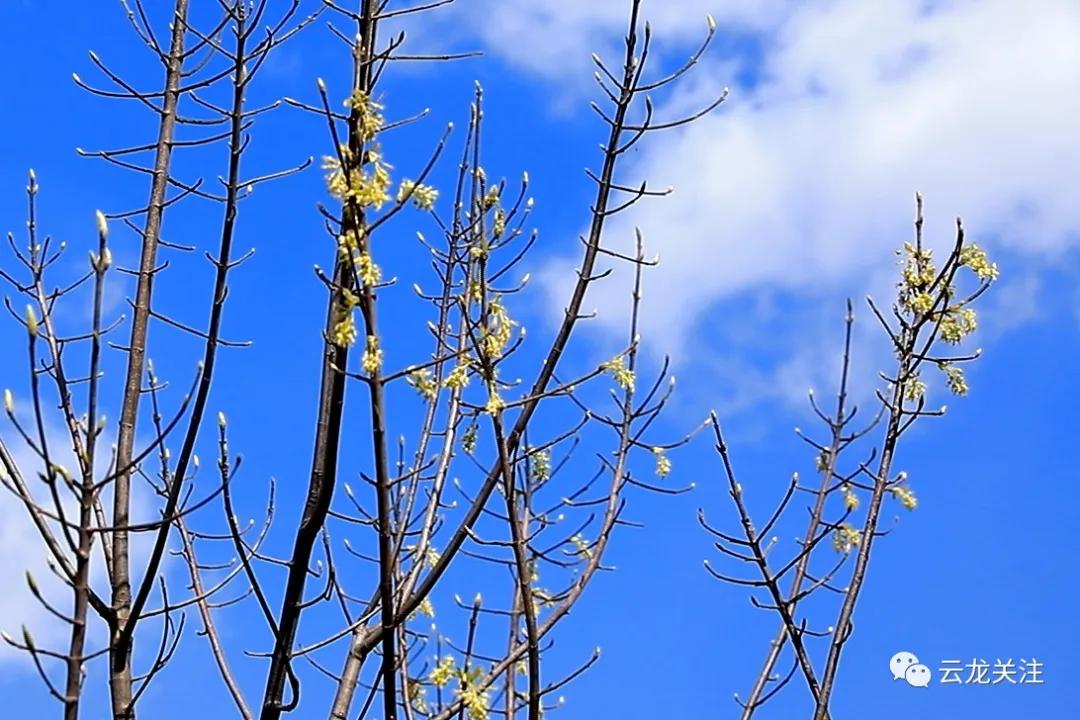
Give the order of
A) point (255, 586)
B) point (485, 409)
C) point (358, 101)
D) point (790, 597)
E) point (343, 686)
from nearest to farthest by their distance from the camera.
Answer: point (358, 101)
point (485, 409)
point (255, 586)
point (343, 686)
point (790, 597)

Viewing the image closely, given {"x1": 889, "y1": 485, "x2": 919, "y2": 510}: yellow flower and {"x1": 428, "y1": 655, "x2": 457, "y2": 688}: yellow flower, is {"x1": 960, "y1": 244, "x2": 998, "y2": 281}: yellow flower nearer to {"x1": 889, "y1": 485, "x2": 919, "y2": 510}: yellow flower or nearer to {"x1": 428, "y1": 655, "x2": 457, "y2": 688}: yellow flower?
{"x1": 889, "y1": 485, "x2": 919, "y2": 510}: yellow flower

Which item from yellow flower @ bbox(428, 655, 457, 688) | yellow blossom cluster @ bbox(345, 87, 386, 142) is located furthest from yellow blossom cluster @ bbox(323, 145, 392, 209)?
yellow flower @ bbox(428, 655, 457, 688)

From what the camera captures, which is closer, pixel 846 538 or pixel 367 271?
pixel 367 271

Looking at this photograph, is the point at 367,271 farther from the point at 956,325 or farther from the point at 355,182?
the point at 956,325

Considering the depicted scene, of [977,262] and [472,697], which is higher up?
[977,262]

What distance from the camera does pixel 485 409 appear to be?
101 inches

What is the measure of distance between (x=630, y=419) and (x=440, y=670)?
120 cm

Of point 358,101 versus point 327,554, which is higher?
point 358,101

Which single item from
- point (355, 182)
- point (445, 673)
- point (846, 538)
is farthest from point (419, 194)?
point (846, 538)

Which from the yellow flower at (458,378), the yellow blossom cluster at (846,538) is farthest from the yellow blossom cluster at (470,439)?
the yellow blossom cluster at (846,538)

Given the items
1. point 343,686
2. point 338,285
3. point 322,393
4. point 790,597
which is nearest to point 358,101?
point 338,285

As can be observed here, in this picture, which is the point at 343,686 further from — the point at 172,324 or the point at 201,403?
the point at 172,324

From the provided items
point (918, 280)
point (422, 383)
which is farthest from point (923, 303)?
point (422, 383)

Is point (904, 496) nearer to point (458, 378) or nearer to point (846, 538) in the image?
point (846, 538)
